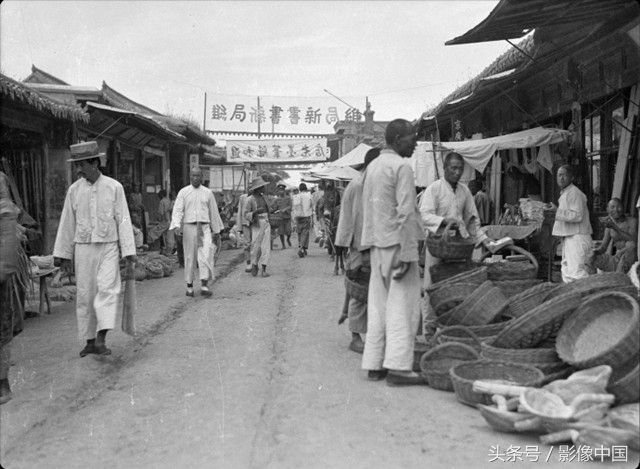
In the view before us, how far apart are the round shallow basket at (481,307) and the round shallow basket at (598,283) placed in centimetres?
55

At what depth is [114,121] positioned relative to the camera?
15.0m

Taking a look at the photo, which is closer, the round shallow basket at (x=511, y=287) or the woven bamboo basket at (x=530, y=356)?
the woven bamboo basket at (x=530, y=356)

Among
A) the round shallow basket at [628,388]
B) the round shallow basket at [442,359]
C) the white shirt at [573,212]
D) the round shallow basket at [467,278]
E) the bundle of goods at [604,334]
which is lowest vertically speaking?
the round shallow basket at [442,359]

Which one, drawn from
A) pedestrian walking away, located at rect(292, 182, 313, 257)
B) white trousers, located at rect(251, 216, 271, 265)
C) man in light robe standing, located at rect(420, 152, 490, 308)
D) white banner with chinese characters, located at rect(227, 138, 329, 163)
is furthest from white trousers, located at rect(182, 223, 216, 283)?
white banner with chinese characters, located at rect(227, 138, 329, 163)

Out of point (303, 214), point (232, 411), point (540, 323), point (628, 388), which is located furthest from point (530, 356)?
point (303, 214)

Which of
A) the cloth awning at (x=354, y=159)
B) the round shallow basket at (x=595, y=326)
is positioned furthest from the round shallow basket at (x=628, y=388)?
the cloth awning at (x=354, y=159)

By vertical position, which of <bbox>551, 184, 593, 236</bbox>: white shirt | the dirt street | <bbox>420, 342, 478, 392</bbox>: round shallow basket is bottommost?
the dirt street

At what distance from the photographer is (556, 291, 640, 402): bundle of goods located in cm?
421

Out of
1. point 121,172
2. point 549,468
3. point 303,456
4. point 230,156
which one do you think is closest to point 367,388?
point 303,456

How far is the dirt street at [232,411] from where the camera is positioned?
3938mm

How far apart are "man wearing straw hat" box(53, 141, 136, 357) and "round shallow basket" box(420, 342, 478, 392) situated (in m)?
2.96

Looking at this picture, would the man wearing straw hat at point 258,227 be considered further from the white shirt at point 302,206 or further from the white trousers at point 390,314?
the white trousers at point 390,314

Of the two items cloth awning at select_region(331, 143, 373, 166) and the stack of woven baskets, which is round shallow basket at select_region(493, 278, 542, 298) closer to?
the stack of woven baskets

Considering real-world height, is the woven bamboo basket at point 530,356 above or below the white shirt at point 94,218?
below
